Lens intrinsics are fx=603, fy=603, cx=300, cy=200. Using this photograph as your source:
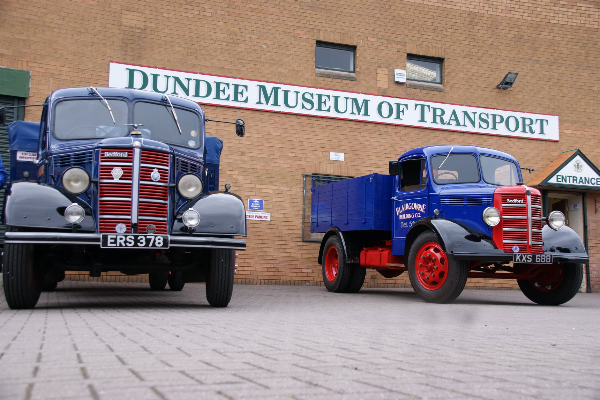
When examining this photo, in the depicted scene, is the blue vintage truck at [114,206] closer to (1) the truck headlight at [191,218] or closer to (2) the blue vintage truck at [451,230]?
(1) the truck headlight at [191,218]

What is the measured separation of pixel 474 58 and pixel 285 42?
5.18 m

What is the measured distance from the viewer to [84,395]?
2379 mm

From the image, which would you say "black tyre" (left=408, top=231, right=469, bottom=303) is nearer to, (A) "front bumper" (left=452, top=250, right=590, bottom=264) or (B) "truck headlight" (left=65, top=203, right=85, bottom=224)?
(A) "front bumper" (left=452, top=250, right=590, bottom=264)

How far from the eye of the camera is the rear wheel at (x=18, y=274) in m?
6.16

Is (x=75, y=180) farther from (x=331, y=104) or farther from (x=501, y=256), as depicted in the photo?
(x=331, y=104)

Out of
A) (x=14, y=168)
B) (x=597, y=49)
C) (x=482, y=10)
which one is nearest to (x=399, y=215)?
(x=14, y=168)

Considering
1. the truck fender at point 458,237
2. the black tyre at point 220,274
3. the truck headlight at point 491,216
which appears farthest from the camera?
the truck headlight at point 491,216

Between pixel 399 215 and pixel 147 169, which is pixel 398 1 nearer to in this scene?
pixel 399 215

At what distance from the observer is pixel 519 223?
359 inches

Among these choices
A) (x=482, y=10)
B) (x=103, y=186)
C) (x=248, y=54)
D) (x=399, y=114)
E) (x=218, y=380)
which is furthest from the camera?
(x=482, y=10)

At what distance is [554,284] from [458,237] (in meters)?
2.37

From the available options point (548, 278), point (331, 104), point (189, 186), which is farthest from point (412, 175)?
point (189, 186)

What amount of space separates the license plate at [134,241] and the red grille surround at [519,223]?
516 cm

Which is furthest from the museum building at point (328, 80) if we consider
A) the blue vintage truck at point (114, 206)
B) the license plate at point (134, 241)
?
the license plate at point (134, 241)
